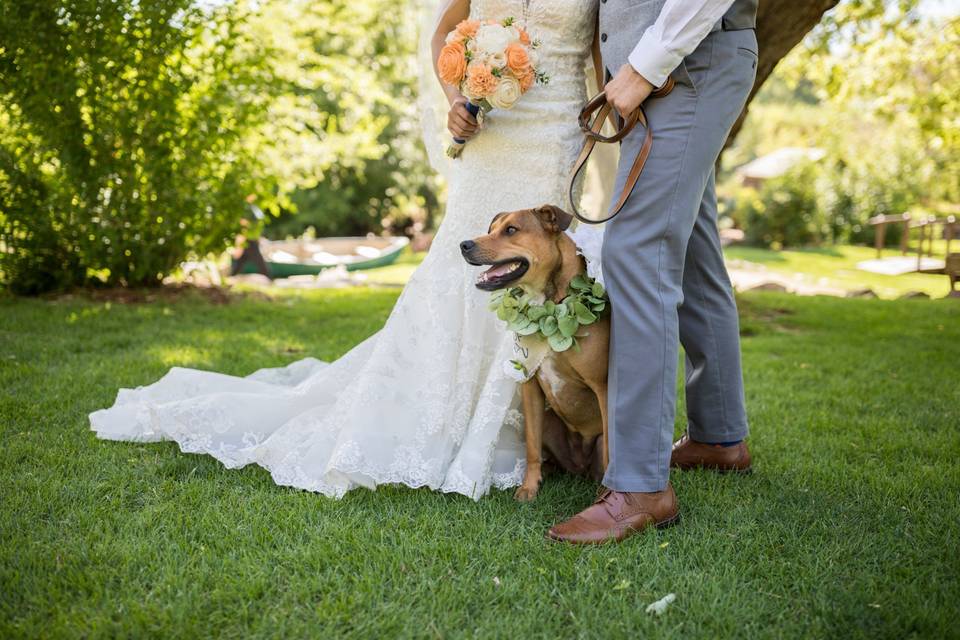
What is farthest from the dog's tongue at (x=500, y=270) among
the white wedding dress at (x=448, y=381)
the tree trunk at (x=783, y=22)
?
the tree trunk at (x=783, y=22)

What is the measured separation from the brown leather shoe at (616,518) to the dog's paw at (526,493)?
0.33 metres

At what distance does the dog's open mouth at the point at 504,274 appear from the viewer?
266cm

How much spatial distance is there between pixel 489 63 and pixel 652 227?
3.13ft

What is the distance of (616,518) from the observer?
252 centimetres

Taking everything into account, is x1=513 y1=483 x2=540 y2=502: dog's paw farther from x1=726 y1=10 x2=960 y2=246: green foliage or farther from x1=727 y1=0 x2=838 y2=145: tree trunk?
x1=726 y1=10 x2=960 y2=246: green foliage

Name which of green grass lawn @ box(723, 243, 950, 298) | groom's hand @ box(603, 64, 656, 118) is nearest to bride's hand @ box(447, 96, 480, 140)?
groom's hand @ box(603, 64, 656, 118)

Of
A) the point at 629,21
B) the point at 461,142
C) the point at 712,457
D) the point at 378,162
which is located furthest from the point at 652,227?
the point at 378,162

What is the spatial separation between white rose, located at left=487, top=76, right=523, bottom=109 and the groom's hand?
54 centimetres

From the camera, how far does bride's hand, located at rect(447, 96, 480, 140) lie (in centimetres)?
302

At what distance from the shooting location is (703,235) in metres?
3.00

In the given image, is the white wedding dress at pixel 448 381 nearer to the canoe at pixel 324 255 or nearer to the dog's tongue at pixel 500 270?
the dog's tongue at pixel 500 270

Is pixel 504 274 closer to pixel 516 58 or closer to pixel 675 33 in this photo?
pixel 516 58

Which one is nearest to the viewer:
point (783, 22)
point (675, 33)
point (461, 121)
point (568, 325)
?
point (675, 33)

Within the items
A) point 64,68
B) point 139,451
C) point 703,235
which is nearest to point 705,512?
point 703,235
